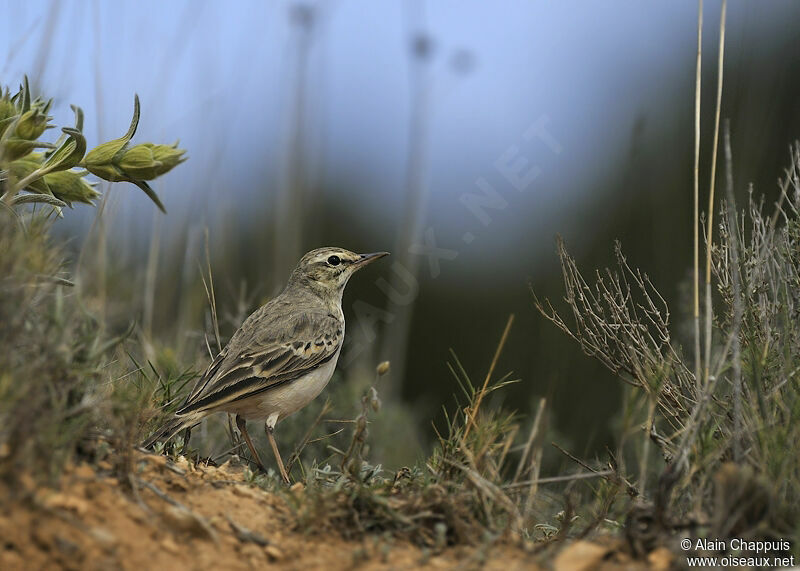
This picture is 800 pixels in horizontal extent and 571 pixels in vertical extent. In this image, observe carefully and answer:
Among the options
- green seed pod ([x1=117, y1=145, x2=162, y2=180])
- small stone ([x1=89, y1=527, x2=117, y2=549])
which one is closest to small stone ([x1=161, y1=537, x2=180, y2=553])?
small stone ([x1=89, y1=527, x2=117, y2=549])

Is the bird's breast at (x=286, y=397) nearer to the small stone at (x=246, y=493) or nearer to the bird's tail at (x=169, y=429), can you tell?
the bird's tail at (x=169, y=429)

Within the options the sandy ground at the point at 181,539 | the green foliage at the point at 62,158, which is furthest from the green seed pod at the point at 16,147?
the sandy ground at the point at 181,539

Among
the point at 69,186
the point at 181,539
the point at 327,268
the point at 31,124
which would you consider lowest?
the point at 181,539

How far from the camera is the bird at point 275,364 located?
4.59m

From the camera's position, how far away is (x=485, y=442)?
11.2ft

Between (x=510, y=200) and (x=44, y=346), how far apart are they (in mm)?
9309

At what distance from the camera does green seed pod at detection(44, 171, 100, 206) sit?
4.01 m

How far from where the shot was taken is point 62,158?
12.8 feet

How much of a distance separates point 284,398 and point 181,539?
222cm

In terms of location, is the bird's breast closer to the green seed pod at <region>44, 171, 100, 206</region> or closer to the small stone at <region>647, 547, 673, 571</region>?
the green seed pod at <region>44, 171, 100, 206</region>

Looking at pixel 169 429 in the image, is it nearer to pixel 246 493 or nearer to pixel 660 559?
pixel 246 493

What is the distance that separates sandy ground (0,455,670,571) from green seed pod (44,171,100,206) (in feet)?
4.59

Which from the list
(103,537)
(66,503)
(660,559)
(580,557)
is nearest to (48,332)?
(66,503)

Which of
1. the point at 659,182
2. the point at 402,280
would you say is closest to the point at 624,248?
the point at 659,182
